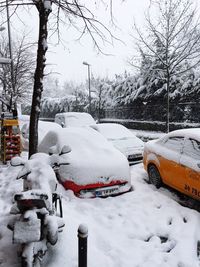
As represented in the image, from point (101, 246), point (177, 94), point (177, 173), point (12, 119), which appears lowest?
point (101, 246)

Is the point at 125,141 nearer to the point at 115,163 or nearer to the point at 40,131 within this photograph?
the point at 40,131

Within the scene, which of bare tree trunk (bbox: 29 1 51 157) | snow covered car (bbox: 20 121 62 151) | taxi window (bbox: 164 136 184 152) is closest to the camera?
taxi window (bbox: 164 136 184 152)

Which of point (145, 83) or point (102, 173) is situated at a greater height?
point (145, 83)

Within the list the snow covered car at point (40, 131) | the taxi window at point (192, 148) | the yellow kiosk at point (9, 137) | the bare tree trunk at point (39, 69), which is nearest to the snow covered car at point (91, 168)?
the bare tree trunk at point (39, 69)

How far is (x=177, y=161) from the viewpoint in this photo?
631 cm

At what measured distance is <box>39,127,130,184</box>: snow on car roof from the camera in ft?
19.5

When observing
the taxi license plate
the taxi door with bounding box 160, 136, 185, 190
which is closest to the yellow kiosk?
the taxi license plate

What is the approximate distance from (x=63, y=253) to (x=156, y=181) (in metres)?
3.87

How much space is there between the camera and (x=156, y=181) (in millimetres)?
7133

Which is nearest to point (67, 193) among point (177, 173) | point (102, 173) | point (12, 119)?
point (102, 173)

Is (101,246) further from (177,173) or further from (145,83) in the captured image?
(145,83)

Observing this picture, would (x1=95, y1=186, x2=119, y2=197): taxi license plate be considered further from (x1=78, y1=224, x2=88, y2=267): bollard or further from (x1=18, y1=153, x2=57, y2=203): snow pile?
(x1=78, y1=224, x2=88, y2=267): bollard

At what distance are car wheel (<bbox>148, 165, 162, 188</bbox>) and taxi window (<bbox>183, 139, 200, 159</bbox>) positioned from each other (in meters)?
1.11

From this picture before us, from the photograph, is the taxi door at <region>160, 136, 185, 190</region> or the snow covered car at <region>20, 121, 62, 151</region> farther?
the snow covered car at <region>20, 121, 62, 151</region>
